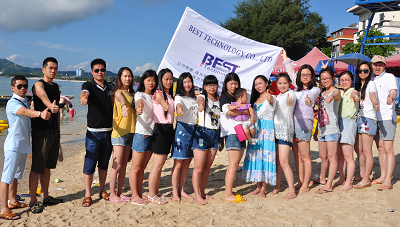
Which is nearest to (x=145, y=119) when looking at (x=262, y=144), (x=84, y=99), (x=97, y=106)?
(x=97, y=106)

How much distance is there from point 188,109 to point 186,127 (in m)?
0.26

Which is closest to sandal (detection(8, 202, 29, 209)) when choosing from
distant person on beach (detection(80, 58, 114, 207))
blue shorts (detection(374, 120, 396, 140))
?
distant person on beach (detection(80, 58, 114, 207))

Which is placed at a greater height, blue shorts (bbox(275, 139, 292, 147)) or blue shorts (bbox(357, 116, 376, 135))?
blue shorts (bbox(357, 116, 376, 135))

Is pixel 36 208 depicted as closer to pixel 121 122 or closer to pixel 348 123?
pixel 121 122

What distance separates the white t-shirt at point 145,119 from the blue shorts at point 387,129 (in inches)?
143

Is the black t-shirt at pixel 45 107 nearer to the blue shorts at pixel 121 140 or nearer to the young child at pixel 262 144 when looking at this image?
the blue shorts at pixel 121 140

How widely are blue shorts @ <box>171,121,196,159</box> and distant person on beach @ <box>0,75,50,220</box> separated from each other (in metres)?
1.74

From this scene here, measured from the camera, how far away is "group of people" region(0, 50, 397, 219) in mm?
3633

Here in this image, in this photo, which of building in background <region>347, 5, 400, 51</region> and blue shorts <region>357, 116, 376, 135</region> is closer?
blue shorts <region>357, 116, 376, 135</region>

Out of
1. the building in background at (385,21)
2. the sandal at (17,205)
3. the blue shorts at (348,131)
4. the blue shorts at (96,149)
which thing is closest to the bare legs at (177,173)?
the blue shorts at (96,149)

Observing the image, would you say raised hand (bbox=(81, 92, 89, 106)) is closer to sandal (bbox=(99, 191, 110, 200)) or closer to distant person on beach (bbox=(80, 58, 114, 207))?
distant person on beach (bbox=(80, 58, 114, 207))

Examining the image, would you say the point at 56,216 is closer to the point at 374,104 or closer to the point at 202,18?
the point at 202,18

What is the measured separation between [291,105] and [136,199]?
8.58 feet

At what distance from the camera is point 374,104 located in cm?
412
